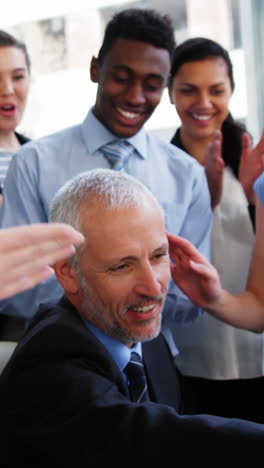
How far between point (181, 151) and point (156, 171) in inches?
4.0

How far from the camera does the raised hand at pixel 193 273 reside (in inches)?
56.6

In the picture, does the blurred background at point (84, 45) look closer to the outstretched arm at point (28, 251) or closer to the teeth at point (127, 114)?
the teeth at point (127, 114)

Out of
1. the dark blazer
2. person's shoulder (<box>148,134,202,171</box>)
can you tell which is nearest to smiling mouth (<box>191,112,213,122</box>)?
person's shoulder (<box>148,134,202,171</box>)

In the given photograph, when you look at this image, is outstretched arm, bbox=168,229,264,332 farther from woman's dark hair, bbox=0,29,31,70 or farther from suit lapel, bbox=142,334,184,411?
woman's dark hair, bbox=0,29,31,70

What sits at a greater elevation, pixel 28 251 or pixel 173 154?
pixel 28 251

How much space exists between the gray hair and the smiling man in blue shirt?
0.42 m

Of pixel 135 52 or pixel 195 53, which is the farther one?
pixel 195 53

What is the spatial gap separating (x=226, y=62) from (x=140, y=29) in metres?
0.35

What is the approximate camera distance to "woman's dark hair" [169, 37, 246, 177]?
1909 millimetres

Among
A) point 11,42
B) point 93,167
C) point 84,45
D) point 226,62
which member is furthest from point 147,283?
point 84,45

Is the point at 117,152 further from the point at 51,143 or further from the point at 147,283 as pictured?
the point at 147,283

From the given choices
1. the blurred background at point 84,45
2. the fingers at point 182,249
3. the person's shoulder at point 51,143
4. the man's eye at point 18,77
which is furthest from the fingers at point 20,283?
the man's eye at point 18,77

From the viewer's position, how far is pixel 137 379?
1158mm

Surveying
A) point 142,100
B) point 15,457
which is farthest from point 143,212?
point 142,100
